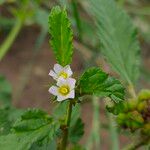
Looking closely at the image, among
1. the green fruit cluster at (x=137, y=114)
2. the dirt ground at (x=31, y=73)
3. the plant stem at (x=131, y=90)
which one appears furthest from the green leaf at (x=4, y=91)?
the green fruit cluster at (x=137, y=114)

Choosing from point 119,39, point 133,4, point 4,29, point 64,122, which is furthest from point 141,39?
point 64,122

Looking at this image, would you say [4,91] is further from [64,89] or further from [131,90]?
[64,89]

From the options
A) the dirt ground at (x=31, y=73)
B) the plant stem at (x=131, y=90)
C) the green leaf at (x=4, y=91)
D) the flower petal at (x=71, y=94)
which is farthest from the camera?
the dirt ground at (x=31, y=73)

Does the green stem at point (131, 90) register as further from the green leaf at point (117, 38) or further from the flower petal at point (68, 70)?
the flower petal at point (68, 70)

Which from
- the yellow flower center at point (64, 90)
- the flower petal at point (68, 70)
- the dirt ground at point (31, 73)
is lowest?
the yellow flower center at point (64, 90)

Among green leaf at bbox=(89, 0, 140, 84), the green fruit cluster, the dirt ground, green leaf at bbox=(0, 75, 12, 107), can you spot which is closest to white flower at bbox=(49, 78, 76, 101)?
the green fruit cluster

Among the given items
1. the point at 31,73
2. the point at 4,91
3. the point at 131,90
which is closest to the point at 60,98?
the point at 131,90

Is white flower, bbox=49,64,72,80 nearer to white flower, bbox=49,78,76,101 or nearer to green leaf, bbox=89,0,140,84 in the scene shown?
white flower, bbox=49,78,76,101
